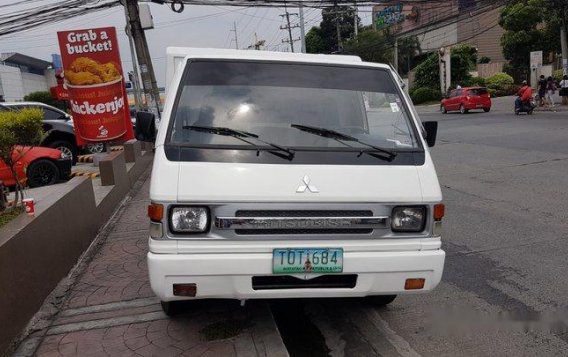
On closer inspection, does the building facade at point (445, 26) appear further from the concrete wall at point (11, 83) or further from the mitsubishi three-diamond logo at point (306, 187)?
the mitsubishi three-diamond logo at point (306, 187)

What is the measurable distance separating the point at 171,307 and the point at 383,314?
1709 mm

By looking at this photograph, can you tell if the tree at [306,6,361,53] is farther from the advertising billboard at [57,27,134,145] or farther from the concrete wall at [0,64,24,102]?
the advertising billboard at [57,27,134,145]

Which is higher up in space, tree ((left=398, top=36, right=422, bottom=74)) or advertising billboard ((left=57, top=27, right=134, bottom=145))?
tree ((left=398, top=36, right=422, bottom=74))

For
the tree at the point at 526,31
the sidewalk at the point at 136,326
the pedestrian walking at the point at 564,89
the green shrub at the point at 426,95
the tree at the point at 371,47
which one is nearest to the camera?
the sidewalk at the point at 136,326

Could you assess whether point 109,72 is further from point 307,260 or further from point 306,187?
point 307,260

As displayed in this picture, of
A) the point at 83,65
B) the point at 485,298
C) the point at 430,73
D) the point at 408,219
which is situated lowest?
the point at 485,298

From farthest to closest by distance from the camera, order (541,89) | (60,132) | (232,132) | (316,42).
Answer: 1. (316,42)
2. (541,89)
3. (60,132)
4. (232,132)

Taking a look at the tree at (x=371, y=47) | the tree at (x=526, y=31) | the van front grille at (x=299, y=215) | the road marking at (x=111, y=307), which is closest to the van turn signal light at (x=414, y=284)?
the van front grille at (x=299, y=215)

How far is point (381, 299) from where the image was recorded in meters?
4.11

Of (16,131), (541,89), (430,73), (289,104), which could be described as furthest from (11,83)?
(289,104)

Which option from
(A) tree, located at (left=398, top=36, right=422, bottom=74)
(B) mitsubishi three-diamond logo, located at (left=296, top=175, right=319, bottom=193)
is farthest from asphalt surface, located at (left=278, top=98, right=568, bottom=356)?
(A) tree, located at (left=398, top=36, right=422, bottom=74)

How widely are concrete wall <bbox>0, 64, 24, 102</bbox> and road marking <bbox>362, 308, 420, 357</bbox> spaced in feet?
144

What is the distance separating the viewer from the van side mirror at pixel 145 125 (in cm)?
439

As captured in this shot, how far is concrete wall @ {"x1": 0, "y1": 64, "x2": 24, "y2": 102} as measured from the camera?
139 feet
